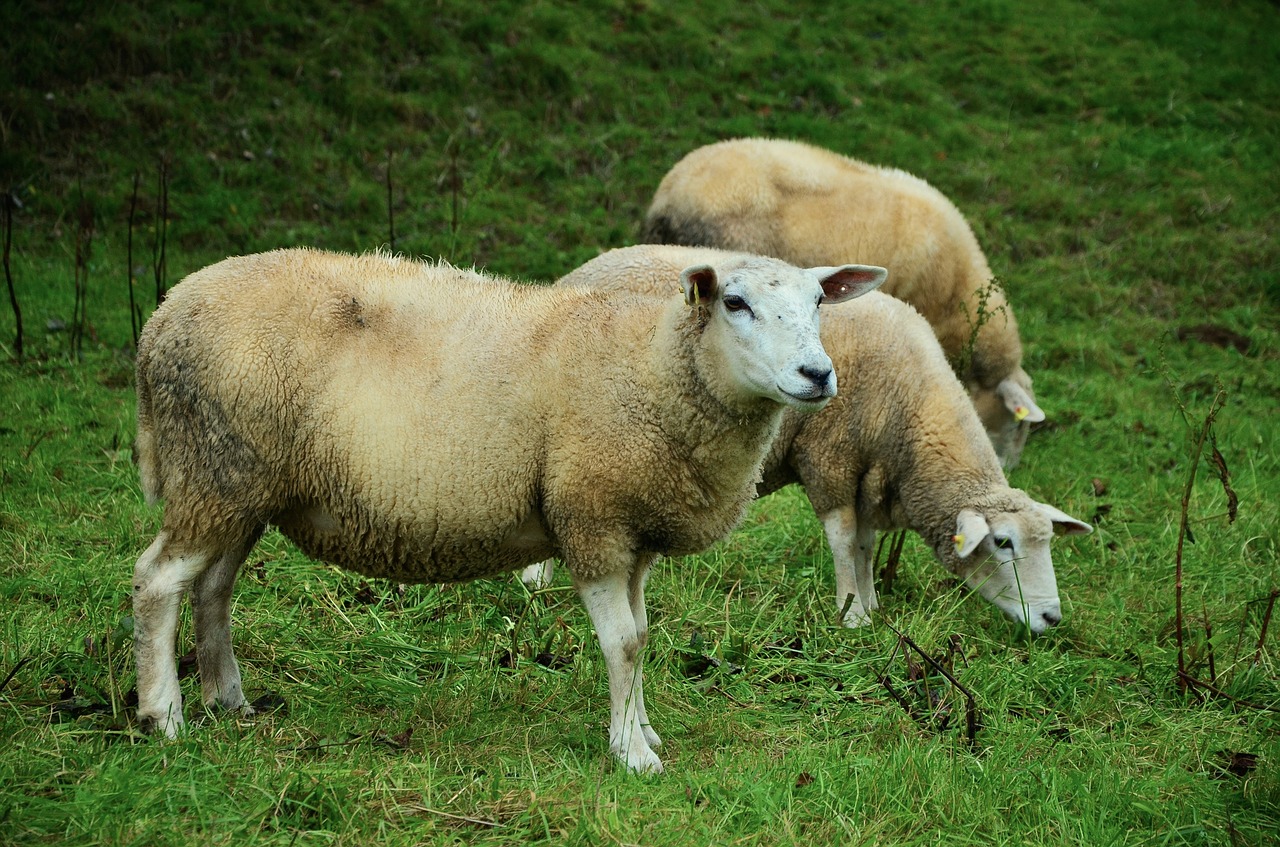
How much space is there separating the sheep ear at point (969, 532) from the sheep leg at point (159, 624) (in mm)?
3285

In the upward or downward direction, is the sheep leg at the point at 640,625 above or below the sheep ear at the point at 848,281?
below

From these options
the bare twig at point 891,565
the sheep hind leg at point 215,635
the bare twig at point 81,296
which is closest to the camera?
the sheep hind leg at point 215,635

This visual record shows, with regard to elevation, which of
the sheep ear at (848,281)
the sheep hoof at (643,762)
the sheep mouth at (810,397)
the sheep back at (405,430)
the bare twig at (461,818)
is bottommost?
the sheep hoof at (643,762)

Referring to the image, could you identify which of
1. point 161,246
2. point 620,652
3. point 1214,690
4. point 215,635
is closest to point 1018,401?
point 1214,690

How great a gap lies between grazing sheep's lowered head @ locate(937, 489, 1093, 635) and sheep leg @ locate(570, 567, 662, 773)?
209cm

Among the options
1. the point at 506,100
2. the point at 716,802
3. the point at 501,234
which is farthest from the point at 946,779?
the point at 506,100

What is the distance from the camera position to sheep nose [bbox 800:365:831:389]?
143 inches

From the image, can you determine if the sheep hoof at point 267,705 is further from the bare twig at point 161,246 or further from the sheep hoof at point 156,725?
the bare twig at point 161,246

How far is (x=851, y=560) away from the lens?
580 cm

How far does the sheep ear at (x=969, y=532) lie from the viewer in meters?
5.46

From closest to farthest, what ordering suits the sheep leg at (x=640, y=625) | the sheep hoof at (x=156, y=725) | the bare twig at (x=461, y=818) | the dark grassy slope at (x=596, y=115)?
the bare twig at (x=461, y=818) < the sheep hoof at (x=156, y=725) < the sheep leg at (x=640, y=625) < the dark grassy slope at (x=596, y=115)

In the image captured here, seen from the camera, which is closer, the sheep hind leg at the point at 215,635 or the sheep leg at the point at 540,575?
the sheep hind leg at the point at 215,635

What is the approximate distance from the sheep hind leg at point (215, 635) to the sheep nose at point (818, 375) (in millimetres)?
2058

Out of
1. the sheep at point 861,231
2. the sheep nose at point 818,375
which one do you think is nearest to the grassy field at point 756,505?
the sheep at point 861,231
